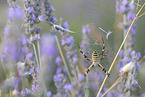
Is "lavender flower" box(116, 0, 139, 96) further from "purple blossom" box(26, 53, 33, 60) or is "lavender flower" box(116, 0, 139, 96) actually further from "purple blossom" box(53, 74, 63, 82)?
"purple blossom" box(26, 53, 33, 60)

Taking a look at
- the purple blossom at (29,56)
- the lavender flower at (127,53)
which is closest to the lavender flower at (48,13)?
the purple blossom at (29,56)

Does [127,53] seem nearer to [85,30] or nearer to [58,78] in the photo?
[85,30]

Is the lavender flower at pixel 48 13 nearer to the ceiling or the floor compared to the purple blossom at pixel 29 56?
nearer to the ceiling

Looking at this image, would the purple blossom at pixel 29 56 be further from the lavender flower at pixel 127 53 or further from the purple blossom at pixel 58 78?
the lavender flower at pixel 127 53

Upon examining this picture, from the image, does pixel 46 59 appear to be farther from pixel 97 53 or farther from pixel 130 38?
pixel 130 38

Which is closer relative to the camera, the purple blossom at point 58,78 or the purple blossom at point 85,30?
the purple blossom at point 58,78

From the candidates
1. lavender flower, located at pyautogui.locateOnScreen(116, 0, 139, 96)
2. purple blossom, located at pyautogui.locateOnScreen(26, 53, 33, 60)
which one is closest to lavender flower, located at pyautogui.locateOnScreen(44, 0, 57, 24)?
purple blossom, located at pyautogui.locateOnScreen(26, 53, 33, 60)

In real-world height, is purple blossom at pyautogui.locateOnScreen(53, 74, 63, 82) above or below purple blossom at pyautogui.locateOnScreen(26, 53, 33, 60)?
below

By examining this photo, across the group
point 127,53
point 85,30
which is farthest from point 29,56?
point 127,53

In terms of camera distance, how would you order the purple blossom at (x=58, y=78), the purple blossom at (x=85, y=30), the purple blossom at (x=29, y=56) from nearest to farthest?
the purple blossom at (x=29, y=56), the purple blossom at (x=58, y=78), the purple blossom at (x=85, y=30)

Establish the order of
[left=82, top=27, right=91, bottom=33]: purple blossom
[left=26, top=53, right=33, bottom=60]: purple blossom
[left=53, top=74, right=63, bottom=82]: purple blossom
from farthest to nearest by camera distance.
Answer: [left=82, top=27, right=91, bottom=33]: purple blossom → [left=53, top=74, right=63, bottom=82]: purple blossom → [left=26, top=53, right=33, bottom=60]: purple blossom

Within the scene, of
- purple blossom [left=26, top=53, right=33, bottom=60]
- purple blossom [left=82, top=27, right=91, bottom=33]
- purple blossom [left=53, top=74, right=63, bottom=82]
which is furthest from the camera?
purple blossom [left=82, top=27, right=91, bottom=33]
